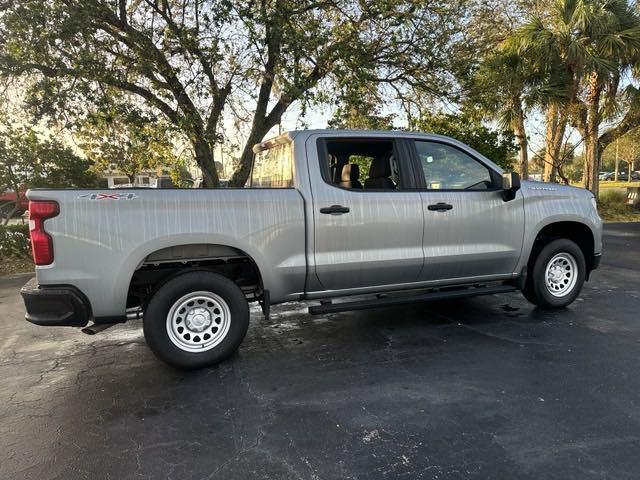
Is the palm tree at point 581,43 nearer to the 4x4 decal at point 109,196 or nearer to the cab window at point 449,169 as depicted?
the cab window at point 449,169

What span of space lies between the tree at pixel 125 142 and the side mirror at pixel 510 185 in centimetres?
839

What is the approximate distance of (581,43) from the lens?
14383 mm

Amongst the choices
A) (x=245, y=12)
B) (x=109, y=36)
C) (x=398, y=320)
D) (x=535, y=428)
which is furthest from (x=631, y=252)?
(x=109, y=36)

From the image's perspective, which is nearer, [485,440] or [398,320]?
[485,440]

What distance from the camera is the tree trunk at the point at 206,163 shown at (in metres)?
12.7

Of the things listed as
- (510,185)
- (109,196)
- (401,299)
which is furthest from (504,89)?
(109,196)

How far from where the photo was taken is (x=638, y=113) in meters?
16.1

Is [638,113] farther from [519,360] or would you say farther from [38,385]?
[38,385]

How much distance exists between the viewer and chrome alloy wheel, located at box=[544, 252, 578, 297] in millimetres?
5539

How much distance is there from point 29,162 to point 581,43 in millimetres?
15346

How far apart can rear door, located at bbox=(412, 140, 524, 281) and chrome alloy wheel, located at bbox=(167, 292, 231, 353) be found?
6.64 feet

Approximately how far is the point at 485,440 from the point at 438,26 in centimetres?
1054

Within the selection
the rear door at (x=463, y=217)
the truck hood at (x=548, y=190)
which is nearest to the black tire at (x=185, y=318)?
the rear door at (x=463, y=217)

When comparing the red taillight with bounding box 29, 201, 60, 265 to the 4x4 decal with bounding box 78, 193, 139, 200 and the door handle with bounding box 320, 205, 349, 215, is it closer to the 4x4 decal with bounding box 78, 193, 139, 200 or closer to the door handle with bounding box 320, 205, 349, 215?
the 4x4 decal with bounding box 78, 193, 139, 200
